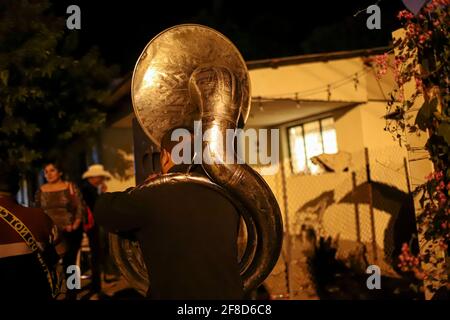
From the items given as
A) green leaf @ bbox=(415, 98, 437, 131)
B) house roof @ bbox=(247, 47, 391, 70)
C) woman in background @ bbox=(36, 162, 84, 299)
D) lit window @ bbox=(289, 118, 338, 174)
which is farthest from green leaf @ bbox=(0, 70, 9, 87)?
lit window @ bbox=(289, 118, 338, 174)

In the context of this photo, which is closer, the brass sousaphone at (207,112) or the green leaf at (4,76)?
the brass sousaphone at (207,112)

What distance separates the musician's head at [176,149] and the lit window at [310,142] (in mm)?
6882

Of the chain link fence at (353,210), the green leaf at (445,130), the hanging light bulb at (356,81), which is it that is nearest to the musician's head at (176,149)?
the green leaf at (445,130)

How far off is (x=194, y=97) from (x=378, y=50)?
244 inches

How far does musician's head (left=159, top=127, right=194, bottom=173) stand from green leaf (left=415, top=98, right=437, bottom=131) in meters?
2.38

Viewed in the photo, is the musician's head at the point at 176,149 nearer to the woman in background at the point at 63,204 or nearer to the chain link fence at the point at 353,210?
the woman in background at the point at 63,204

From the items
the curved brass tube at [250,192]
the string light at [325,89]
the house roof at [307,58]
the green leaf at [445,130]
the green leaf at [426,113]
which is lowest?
the curved brass tube at [250,192]

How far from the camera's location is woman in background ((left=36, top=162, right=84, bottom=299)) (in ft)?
18.4

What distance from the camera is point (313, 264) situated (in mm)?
6457

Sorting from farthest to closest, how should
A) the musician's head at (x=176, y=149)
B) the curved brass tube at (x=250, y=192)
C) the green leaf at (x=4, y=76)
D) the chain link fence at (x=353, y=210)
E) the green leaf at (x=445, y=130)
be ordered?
1. the chain link fence at (x=353, y=210)
2. the green leaf at (x=4, y=76)
3. the green leaf at (x=445, y=130)
4. the curved brass tube at (x=250, y=192)
5. the musician's head at (x=176, y=149)

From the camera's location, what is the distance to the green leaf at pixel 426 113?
399cm

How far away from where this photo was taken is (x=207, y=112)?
3041mm

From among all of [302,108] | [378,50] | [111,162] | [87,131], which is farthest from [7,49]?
[378,50]
